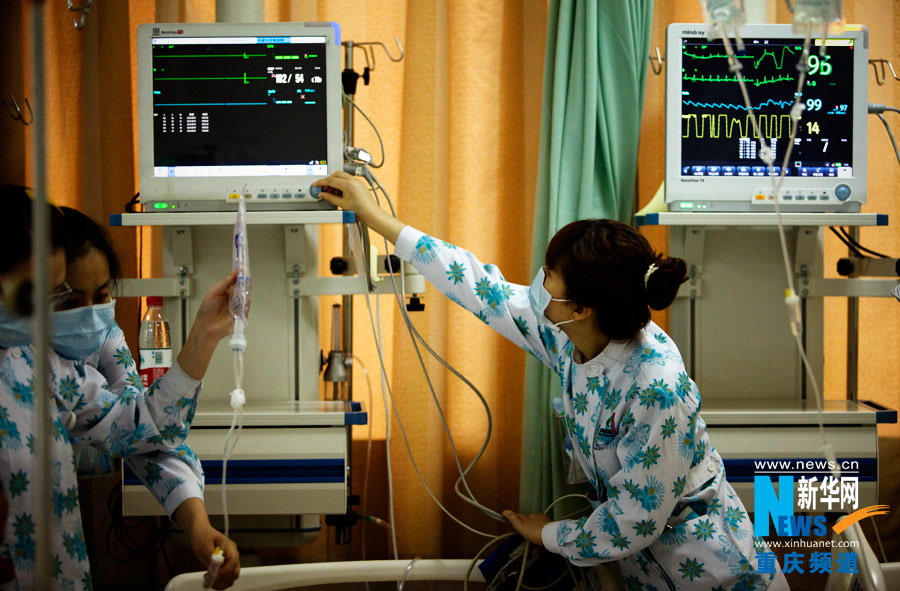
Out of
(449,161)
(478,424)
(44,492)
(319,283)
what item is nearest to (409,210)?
(449,161)

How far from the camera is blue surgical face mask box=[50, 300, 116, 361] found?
1185mm

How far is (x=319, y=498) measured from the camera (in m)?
1.98

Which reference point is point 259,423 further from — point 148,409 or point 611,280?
point 611,280

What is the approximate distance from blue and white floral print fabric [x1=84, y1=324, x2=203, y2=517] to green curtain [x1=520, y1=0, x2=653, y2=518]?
1.22 metres

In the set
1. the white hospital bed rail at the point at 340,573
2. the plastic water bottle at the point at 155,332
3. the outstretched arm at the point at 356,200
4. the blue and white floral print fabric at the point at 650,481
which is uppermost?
the outstretched arm at the point at 356,200

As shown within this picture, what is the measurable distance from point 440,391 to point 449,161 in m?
0.84

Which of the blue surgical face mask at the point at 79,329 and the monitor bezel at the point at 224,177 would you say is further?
the monitor bezel at the point at 224,177

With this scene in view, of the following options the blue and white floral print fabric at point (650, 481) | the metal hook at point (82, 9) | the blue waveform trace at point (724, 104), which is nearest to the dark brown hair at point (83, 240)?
the metal hook at point (82, 9)

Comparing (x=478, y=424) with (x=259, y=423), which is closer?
(x=259, y=423)

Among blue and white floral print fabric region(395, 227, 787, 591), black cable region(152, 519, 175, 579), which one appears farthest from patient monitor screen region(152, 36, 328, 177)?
black cable region(152, 519, 175, 579)

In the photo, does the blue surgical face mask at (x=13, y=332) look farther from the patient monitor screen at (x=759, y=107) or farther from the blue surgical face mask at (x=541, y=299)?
the patient monitor screen at (x=759, y=107)

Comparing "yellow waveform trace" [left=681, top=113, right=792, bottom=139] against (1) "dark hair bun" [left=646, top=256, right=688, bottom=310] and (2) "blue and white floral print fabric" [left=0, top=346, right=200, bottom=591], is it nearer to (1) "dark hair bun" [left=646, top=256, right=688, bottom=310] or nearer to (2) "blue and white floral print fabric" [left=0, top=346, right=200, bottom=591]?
(1) "dark hair bun" [left=646, top=256, right=688, bottom=310]

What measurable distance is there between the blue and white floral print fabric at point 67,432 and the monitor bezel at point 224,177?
73 centimetres

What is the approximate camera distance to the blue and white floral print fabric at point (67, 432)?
3.17ft
